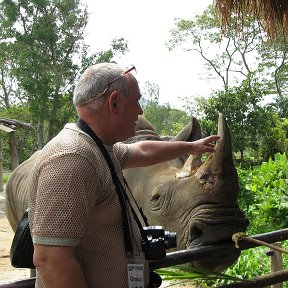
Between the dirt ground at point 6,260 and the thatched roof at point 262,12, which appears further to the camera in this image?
the dirt ground at point 6,260

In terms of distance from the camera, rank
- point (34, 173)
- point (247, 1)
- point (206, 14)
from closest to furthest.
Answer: point (34, 173)
point (247, 1)
point (206, 14)

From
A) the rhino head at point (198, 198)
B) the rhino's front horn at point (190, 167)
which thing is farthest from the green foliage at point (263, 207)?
the rhino's front horn at point (190, 167)

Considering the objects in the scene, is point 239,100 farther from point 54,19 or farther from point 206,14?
point 206,14

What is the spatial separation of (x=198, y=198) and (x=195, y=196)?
62 mm

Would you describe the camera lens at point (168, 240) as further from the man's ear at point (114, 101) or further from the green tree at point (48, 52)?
the green tree at point (48, 52)

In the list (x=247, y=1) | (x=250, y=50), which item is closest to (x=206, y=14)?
(x=250, y=50)

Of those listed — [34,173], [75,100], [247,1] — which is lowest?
[34,173]

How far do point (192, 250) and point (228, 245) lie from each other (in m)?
0.31

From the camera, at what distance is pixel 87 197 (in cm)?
172

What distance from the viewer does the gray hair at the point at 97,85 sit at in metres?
1.89

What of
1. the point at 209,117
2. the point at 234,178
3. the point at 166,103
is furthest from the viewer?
the point at 166,103

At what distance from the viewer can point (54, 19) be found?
25453 mm

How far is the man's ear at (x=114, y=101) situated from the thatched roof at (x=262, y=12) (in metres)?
2.61

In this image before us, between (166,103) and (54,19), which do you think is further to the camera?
(166,103)
